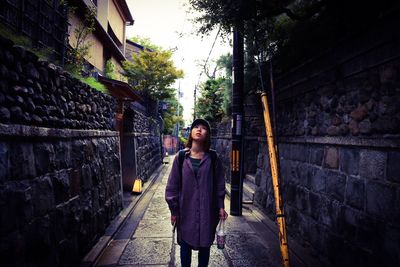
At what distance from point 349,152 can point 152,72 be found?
1846 centimetres

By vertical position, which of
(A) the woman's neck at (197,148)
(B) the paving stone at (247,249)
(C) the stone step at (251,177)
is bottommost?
(B) the paving stone at (247,249)

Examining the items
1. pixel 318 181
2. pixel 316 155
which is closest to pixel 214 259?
pixel 318 181

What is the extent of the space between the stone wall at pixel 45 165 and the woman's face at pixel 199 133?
170cm

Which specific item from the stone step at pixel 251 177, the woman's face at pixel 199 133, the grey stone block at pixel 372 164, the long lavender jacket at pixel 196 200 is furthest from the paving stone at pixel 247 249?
the stone step at pixel 251 177

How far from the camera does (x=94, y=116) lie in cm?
569

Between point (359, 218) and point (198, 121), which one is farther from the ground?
point (198, 121)

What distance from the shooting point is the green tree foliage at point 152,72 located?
20.9m

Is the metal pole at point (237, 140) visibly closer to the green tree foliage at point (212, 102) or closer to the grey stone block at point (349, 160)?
the grey stone block at point (349, 160)

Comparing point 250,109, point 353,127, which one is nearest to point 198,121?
point 353,127

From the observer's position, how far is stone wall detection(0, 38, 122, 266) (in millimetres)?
2596

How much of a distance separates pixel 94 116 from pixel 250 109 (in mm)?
8972

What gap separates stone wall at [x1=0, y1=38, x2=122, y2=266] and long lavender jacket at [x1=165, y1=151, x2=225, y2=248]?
1.42 metres

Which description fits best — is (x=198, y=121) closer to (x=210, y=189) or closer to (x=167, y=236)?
(x=210, y=189)

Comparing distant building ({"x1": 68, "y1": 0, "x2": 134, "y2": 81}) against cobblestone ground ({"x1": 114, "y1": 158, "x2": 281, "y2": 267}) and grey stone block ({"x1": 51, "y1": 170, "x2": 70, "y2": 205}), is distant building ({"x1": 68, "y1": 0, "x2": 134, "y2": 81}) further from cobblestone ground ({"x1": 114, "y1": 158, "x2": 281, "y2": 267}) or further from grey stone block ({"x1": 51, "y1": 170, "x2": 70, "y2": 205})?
grey stone block ({"x1": 51, "y1": 170, "x2": 70, "y2": 205})
